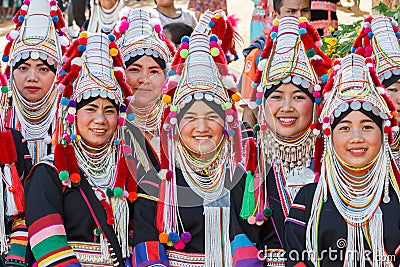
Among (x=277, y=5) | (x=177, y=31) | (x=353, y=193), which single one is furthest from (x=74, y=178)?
(x=277, y=5)

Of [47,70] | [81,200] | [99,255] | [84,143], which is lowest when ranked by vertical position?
[99,255]

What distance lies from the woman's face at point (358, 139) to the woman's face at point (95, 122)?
1.14 metres

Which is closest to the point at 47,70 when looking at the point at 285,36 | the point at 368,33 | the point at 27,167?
the point at 27,167

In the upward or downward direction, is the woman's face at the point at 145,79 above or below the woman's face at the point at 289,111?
above

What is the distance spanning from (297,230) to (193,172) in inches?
23.3

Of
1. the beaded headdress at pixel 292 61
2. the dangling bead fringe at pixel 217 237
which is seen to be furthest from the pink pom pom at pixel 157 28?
the dangling bead fringe at pixel 217 237

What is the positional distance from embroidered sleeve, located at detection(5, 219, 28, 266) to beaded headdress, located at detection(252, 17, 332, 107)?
1361mm

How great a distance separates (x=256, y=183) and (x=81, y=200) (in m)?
0.85

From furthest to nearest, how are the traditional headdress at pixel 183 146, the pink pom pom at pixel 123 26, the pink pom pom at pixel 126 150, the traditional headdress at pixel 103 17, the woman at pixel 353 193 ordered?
the traditional headdress at pixel 103 17
the pink pom pom at pixel 123 26
the pink pom pom at pixel 126 150
the traditional headdress at pixel 183 146
the woman at pixel 353 193

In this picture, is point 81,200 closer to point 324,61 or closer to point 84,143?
point 84,143

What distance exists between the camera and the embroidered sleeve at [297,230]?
4008mm

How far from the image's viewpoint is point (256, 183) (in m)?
4.26

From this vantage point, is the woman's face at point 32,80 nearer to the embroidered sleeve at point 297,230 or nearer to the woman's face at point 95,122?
the woman's face at point 95,122

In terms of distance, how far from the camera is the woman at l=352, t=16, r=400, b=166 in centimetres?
458
